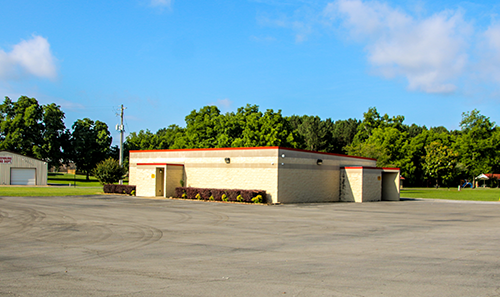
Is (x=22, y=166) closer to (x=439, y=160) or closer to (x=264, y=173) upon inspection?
(x=264, y=173)

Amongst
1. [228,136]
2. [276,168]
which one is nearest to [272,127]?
[228,136]

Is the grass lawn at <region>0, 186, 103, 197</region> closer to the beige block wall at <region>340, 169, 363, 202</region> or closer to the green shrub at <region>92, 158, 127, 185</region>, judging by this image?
the green shrub at <region>92, 158, 127, 185</region>

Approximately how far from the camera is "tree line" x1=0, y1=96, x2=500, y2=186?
64.6 meters

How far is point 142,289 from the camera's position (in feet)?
21.6

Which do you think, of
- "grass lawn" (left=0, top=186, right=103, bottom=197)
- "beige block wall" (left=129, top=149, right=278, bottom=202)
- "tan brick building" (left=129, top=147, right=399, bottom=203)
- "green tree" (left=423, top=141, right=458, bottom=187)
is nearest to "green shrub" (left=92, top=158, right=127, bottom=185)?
"grass lawn" (left=0, top=186, right=103, bottom=197)

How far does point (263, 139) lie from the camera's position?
62938 mm

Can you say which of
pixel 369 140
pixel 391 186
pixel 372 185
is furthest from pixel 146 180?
pixel 369 140

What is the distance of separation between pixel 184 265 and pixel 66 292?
2.65 m

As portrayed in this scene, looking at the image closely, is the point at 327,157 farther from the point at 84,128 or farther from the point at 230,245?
the point at 84,128

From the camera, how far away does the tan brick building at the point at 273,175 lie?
1162 inches

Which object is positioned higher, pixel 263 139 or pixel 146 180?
pixel 263 139

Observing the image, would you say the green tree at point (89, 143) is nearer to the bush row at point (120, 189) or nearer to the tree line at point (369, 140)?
the tree line at point (369, 140)

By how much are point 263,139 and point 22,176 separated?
36708 millimetres

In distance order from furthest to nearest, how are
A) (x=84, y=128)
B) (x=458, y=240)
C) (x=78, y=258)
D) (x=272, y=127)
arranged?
1. (x=84, y=128)
2. (x=272, y=127)
3. (x=458, y=240)
4. (x=78, y=258)
